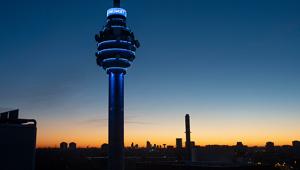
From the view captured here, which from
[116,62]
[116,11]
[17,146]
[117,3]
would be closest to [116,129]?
[116,62]

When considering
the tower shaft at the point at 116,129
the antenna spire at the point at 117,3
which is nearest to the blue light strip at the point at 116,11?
the antenna spire at the point at 117,3

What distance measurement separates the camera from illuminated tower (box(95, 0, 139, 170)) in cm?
9638

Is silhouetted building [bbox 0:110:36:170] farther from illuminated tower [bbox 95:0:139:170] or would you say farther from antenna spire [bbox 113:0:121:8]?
antenna spire [bbox 113:0:121:8]

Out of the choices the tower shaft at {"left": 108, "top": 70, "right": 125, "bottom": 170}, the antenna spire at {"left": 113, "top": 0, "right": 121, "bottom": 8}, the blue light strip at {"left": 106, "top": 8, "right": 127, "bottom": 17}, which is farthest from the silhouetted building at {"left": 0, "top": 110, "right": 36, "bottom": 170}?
the antenna spire at {"left": 113, "top": 0, "right": 121, "bottom": 8}

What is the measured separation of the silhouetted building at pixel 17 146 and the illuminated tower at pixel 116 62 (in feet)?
132

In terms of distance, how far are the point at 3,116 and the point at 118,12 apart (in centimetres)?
5379

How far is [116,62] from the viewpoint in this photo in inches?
3944

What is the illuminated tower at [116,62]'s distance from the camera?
3794 inches

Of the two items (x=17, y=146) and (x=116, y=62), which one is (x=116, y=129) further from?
(x=17, y=146)

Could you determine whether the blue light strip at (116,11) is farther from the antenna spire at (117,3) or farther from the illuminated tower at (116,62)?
the antenna spire at (117,3)

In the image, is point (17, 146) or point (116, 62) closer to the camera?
point (17, 146)

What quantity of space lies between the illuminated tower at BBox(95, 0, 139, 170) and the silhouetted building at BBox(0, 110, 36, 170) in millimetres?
40157

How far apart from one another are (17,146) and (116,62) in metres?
48.9

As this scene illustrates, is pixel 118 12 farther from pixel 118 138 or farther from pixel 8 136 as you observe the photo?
pixel 8 136
